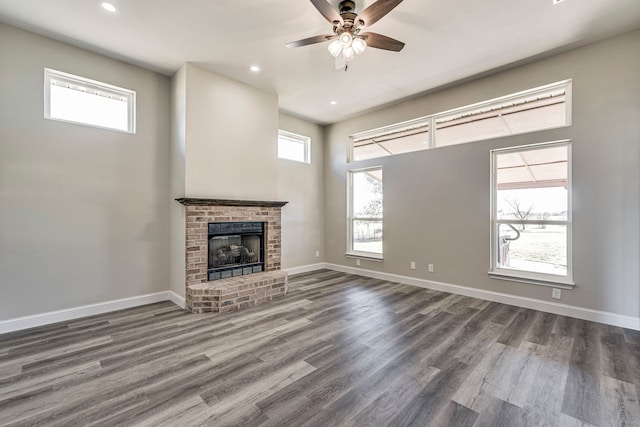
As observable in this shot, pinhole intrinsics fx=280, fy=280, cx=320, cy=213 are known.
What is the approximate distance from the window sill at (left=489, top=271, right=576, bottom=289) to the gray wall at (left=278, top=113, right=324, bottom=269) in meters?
3.43

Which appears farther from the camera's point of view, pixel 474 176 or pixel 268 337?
pixel 474 176

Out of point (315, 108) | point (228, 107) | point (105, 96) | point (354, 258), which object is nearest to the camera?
point (105, 96)

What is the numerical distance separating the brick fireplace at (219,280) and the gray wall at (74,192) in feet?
2.22

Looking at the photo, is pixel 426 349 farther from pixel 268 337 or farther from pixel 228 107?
pixel 228 107

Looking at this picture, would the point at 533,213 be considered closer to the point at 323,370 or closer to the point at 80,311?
the point at 323,370

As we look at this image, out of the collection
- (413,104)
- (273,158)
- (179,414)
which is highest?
(413,104)

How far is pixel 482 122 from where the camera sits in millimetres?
4305

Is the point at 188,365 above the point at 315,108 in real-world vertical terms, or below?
below

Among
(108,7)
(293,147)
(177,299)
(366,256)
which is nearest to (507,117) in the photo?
(366,256)

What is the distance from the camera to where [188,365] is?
2379 millimetres

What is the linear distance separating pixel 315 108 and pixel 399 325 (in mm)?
4114

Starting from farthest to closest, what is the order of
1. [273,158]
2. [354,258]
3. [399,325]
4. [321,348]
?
[354,258]
[273,158]
[399,325]
[321,348]

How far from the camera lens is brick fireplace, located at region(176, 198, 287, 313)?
11.9 ft

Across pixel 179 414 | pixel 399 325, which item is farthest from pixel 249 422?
pixel 399 325
